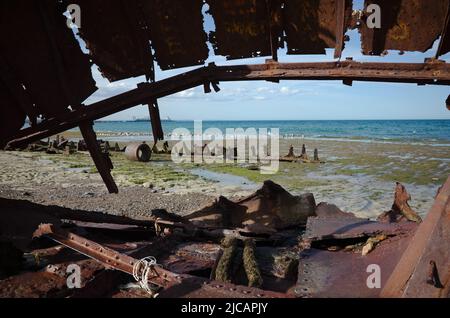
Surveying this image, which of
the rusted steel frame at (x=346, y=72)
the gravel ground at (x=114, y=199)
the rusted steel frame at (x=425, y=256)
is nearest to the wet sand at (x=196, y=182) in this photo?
the gravel ground at (x=114, y=199)

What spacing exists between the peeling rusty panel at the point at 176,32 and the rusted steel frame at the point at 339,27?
1568 mm

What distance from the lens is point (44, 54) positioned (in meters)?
4.46

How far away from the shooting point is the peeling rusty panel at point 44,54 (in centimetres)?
422

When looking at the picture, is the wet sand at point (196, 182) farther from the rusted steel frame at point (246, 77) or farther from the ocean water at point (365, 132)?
the ocean water at point (365, 132)

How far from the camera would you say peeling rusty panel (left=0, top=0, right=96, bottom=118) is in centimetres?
422

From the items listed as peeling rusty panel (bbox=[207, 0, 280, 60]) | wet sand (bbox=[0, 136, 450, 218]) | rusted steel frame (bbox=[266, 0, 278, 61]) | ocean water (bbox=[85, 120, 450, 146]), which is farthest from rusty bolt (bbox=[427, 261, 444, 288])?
ocean water (bbox=[85, 120, 450, 146])

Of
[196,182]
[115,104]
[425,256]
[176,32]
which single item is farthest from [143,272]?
[196,182]

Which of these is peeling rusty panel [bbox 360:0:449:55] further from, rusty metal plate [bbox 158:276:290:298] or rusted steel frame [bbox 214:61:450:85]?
rusty metal plate [bbox 158:276:290:298]

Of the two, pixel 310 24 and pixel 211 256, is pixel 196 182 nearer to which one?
pixel 211 256

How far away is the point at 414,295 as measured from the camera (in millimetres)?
2424

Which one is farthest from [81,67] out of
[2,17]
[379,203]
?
[379,203]

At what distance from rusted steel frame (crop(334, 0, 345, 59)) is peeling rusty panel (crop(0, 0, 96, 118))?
10.7 ft

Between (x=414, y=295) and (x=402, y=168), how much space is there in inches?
676
